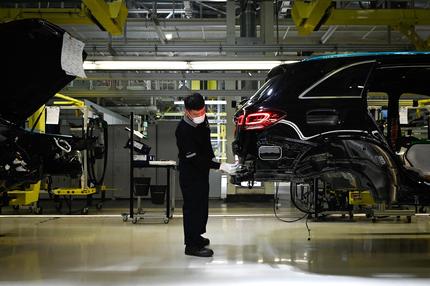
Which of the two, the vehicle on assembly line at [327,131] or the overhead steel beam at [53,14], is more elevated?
the overhead steel beam at [53,14]

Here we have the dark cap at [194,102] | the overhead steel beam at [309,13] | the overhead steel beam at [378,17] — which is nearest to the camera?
the dark cap at [194,102]

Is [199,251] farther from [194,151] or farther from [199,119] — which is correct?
[199,119]

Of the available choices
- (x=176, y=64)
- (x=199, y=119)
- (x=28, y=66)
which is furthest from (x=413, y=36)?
(x=28, y=66)

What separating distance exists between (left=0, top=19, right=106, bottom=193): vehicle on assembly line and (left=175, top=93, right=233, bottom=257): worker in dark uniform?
46.8 inches

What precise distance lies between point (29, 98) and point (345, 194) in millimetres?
4791

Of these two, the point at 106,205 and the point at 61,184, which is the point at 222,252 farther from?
the point at 61,184

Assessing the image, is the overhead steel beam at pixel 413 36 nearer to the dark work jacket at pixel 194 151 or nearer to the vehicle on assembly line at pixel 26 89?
the dark work jacket at pixel 194 151

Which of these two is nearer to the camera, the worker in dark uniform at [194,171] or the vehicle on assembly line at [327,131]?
the vehicle on assembly line at [327,131]

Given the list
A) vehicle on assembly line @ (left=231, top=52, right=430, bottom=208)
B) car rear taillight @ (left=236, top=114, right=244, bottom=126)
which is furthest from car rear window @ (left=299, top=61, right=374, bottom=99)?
car rear taillight @ (left=236, top=114, right=244, bottom=126)

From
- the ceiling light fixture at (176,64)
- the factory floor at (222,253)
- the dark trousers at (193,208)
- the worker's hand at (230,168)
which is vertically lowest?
the factory floor at (222,253)

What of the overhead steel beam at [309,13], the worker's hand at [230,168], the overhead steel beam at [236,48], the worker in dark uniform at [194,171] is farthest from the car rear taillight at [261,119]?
the overhead steel beam at [236,48]

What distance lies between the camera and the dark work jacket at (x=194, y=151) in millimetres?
4105

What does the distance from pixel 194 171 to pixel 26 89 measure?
1.76 metres

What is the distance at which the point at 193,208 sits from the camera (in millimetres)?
4129
